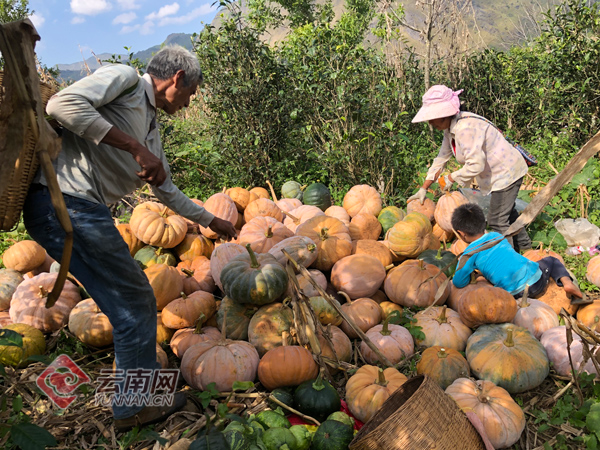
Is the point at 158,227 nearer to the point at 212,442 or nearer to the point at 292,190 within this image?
the point at 292,190

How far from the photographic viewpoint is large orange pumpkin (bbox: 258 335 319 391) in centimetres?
272

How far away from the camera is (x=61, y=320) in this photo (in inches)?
138

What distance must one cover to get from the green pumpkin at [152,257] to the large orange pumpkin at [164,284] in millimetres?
530

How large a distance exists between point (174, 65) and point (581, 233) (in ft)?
14.5

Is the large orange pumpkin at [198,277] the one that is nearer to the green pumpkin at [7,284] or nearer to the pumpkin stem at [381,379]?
the green pumpkin at [7,284]

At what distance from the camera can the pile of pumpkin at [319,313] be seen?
8.86 ft

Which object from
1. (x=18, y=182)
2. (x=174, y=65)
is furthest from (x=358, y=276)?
(x=18, y=182)

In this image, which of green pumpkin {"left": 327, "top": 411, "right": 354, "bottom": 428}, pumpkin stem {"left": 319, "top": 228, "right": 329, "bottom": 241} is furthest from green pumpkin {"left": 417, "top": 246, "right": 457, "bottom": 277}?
green pumpkin {"left": 327, "top": 411, "right": 354, "bottom": 428}

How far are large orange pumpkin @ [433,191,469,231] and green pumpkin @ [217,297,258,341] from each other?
7.98 ft

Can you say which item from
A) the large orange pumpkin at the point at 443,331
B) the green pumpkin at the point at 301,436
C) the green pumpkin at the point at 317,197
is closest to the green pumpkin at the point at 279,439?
the green pumpkin at the point at 301,436

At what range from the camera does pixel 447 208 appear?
15.3 ft

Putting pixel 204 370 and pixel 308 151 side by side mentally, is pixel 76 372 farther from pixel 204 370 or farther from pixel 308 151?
pixel 308 151

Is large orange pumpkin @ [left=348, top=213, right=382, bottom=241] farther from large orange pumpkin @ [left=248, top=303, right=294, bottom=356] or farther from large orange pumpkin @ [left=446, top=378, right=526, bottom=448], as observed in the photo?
large orange pumpkin @ [left=446, top=378, right=526, bottom=448]

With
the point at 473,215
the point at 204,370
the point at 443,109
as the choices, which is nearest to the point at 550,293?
the point at 473,215
